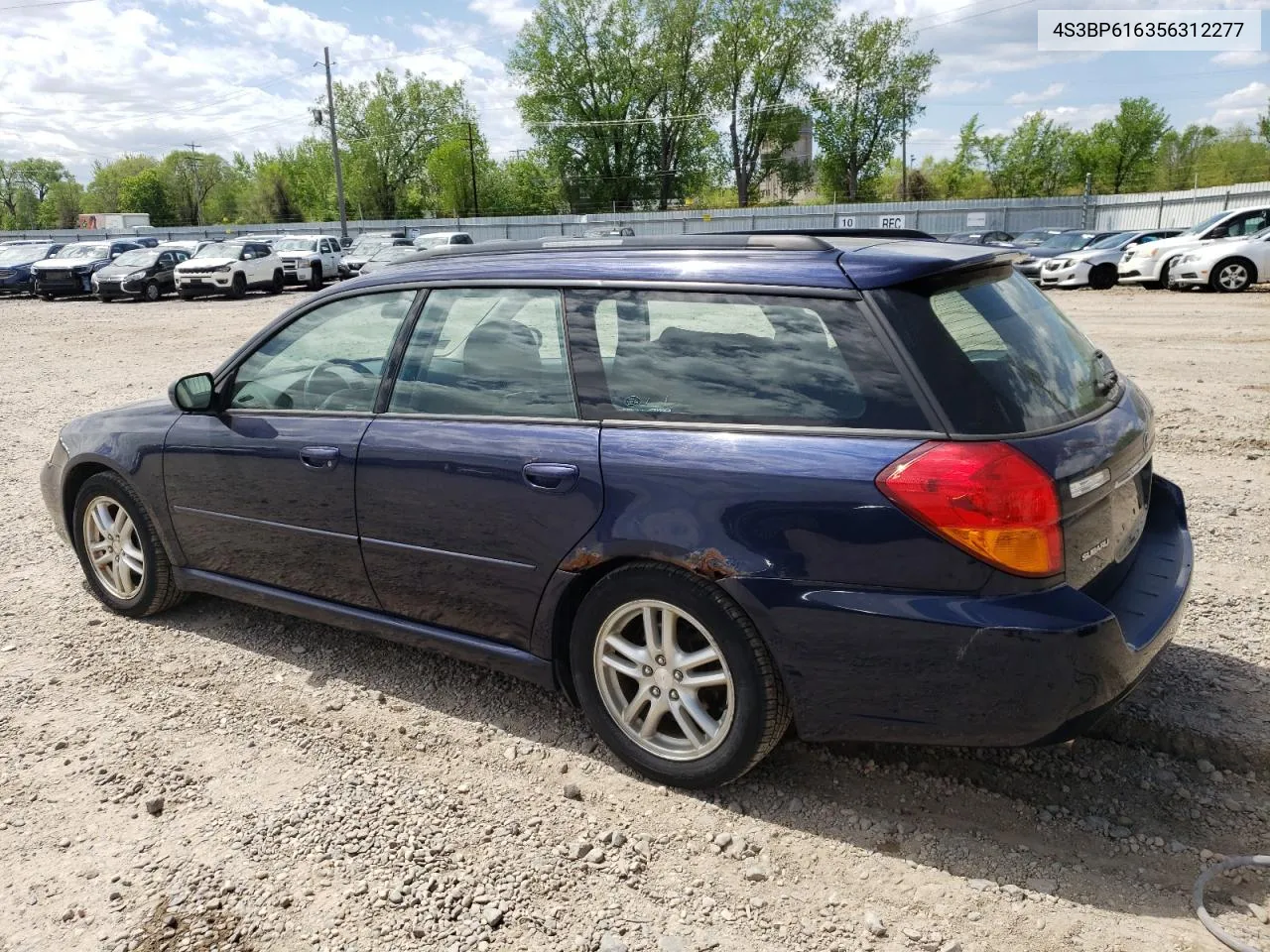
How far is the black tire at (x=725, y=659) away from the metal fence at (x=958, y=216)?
35.1 metres

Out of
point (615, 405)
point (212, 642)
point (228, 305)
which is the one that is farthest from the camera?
point (228, 305)

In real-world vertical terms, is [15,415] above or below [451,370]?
below

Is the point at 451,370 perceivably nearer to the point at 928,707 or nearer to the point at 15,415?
the point at 928,707

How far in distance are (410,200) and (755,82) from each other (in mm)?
33273

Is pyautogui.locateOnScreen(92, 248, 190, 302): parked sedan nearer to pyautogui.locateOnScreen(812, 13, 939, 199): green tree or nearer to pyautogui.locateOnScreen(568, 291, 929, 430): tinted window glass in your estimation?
pyautogui.locateOnScreen(568, 291, 929, 430): tinted window glass

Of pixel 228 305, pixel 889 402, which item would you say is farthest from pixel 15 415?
pixel 228 305

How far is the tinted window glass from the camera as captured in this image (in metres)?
2.64

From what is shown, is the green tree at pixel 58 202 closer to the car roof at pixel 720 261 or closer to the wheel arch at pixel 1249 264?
the wheel arch at pixel 1249 264

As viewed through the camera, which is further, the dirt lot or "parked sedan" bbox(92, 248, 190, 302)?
"parked sedan" bbox(92, 248, 190, 302)

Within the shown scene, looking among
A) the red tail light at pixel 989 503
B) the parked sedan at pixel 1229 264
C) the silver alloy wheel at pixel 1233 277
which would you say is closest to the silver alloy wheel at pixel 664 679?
the red tail light at pixel 989 503

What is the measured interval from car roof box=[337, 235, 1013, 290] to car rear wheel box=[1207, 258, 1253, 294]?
19504 millimetres

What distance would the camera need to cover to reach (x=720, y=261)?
298 cm

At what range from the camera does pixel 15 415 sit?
10.3 metres

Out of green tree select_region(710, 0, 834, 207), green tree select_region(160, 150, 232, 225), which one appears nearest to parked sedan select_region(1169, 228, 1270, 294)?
green tree select_region(710, 0, 834, 207)
